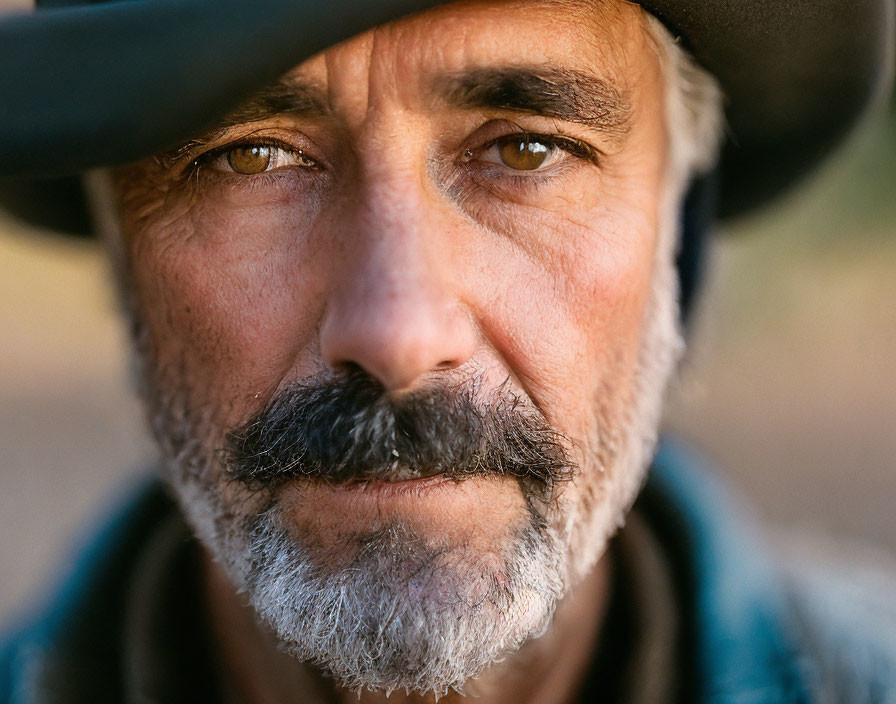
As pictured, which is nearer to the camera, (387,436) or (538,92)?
(387,436)

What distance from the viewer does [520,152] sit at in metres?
1.51

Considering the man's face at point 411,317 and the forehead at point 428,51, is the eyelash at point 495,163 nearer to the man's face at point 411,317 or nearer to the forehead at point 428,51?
the man's face at point 411,317

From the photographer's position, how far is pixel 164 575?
1981 millimetres

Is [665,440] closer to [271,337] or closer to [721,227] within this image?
[721,227]

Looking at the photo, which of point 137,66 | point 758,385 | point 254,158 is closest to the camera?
point 137,66

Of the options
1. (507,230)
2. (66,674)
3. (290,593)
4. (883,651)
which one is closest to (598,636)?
(883,651)

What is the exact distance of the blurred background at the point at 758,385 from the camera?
191 inches

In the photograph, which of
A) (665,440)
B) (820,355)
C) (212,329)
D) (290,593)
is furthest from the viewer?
(820,355)

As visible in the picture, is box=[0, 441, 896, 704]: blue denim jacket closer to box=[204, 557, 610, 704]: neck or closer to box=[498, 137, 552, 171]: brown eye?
box=[204, 557, 610, 704]: neck

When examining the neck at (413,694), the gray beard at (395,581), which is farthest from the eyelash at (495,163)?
the neck at (413,694)

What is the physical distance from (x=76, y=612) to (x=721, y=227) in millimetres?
1964

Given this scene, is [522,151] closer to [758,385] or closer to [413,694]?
[413,694]

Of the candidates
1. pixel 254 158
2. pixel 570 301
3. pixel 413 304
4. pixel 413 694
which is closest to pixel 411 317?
pixel 413 304

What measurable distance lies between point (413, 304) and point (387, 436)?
0.66 feet
